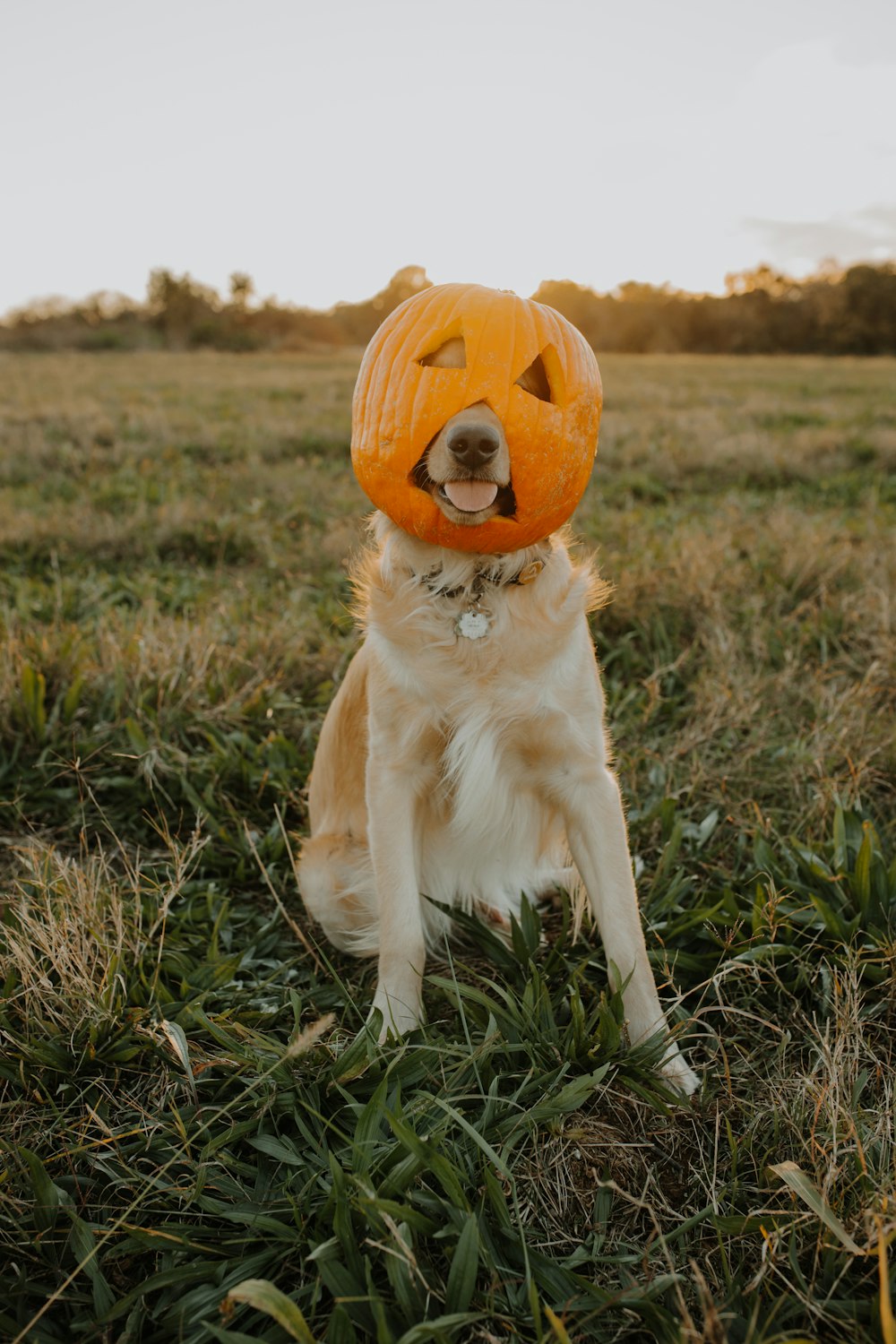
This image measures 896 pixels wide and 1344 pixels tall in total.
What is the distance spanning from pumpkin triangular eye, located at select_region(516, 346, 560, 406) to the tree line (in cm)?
3703

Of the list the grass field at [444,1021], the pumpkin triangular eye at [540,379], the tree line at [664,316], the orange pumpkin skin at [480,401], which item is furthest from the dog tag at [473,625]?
the tree line at [664,316]

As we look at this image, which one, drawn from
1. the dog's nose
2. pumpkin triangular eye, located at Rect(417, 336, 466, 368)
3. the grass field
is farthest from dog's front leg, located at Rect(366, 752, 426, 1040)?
pumpkin triangular eye, located at Rect(417, 336, 466, 368)

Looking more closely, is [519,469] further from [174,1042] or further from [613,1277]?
[613,1277]

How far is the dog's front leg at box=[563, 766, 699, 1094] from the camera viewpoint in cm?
210

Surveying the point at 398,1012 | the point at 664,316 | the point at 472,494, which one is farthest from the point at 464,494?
the point at 664,316

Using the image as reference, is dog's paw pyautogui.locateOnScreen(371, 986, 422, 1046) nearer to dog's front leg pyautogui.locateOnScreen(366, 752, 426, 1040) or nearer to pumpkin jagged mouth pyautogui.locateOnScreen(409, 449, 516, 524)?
dog's front leg pyautogui.locateOnScreen(366, 752, 426, 1040)

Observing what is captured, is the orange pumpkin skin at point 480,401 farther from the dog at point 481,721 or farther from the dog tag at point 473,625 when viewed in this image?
the dog tag at point 473,625

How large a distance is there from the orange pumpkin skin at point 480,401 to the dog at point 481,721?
0.14 feet

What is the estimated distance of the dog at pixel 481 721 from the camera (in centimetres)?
212

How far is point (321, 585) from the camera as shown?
4.93 meters

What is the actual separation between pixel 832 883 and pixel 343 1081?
138 cm

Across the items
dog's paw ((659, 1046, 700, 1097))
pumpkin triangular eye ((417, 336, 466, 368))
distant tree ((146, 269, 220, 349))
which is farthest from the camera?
distant tree ((146, 269, 220, 349))

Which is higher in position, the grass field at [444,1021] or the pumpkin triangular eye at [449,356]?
the pumpkin triangular eye at [449,356]

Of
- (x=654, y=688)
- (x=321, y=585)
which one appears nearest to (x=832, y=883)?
(x=654, y=688)
